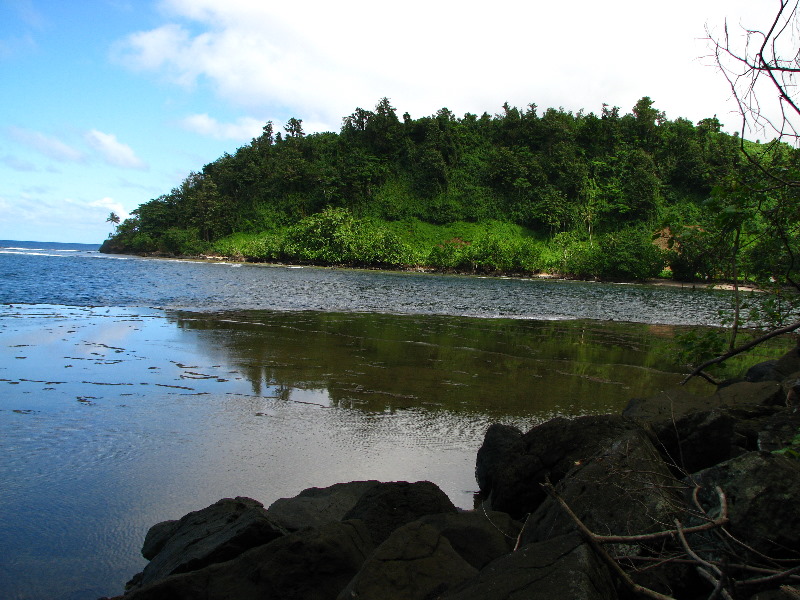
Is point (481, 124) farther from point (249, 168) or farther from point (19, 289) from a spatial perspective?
point (19, 289)

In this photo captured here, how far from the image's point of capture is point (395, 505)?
14.3 ft

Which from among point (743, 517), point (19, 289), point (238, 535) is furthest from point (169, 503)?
point (19, 289)

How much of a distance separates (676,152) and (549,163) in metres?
23.4

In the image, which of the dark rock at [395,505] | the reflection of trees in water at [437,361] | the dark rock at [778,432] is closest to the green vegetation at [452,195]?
the reflection of trees in water at [437,361]

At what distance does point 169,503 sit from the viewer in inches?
205

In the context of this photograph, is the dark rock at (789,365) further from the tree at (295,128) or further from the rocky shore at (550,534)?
the tree at (295,128)

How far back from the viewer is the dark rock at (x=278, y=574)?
127 inches

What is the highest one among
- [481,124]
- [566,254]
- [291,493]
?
[481,124]

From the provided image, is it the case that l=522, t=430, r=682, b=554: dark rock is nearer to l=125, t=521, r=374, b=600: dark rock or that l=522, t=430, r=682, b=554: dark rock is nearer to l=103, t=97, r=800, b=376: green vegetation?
l=125, t=521, r=374, b=600: dark rock

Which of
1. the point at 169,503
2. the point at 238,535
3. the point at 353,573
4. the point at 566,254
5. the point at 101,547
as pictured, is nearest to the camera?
the point at 353,573

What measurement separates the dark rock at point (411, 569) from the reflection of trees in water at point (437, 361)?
5.41m

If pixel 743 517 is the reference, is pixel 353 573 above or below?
below

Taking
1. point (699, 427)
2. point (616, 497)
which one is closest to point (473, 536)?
point (616, 497)

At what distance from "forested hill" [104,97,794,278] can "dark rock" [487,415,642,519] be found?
7556cm
